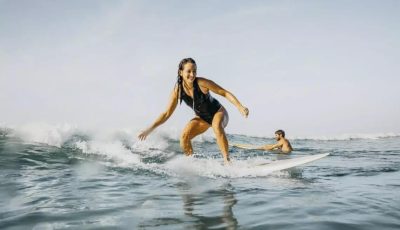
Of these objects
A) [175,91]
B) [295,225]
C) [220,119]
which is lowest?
[295,225]

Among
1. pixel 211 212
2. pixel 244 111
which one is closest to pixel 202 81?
pixel 244 111

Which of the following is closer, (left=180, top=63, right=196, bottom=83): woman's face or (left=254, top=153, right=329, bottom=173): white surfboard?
(left=180, top=63, right=196, bottom=83): woman's face

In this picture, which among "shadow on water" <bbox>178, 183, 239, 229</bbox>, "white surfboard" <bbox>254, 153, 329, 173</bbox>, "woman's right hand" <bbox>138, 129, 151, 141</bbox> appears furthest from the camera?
"woman's right hand" <bbox>138, 129, 151, 141</bbox>

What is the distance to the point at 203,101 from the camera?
712 cm

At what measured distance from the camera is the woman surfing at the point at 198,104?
686 cm

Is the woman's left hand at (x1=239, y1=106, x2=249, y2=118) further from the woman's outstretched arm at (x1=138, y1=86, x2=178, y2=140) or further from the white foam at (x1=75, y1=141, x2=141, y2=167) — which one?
the white foam at (x1=75, y1=141, x2=141, y2=167)

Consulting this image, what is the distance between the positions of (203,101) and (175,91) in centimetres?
66

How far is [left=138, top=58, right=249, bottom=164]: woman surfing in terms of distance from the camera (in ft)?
22.5

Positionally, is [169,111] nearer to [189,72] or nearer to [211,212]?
[189,72]

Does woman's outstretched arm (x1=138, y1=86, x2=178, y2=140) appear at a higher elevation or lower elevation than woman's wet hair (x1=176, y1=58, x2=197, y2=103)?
lower

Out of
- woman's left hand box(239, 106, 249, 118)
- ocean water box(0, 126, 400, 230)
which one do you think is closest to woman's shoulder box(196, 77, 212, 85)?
woman's left hand box(239, 106, 249, 118)

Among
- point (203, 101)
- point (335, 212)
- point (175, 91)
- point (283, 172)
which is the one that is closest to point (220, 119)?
point (203, 101)

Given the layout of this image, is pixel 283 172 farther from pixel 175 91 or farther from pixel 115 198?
pixel 115 198

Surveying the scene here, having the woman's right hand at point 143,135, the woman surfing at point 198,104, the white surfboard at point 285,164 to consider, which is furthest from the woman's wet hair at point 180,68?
the white surfboard at point 285,164
